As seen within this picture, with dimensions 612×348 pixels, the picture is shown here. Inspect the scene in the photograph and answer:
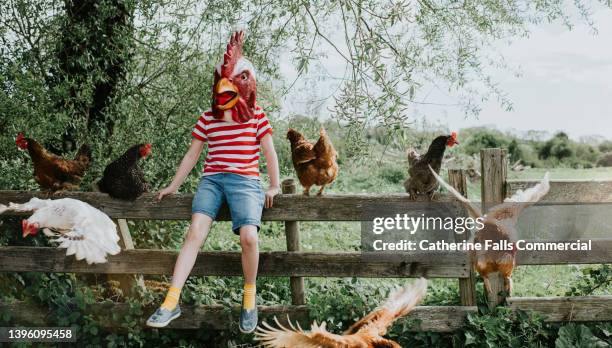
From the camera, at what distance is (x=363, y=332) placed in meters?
3.46

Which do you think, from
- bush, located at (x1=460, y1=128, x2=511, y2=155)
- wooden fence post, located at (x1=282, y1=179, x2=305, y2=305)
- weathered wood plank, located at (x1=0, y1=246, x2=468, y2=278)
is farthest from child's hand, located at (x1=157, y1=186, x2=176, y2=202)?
bush, located at (x1=460, y1=128, x2=511, y2=155)

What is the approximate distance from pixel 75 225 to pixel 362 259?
206cm

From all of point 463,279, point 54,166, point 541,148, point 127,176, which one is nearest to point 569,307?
point 463,279

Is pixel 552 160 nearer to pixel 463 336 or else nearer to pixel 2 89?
pixel 463 336

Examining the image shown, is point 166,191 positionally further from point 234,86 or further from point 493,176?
point 493,176

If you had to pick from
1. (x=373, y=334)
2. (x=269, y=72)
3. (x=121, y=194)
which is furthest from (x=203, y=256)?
(x=269, y=72)

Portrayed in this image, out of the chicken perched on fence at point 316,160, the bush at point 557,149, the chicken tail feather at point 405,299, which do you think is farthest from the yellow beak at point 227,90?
the bush at point 557,149

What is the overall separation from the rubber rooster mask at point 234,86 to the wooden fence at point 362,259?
0.74m

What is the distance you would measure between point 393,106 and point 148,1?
7.44 ft

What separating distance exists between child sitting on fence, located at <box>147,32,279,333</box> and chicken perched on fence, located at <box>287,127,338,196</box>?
19cm

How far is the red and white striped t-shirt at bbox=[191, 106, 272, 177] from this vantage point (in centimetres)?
353

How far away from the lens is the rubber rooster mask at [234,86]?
3410mm

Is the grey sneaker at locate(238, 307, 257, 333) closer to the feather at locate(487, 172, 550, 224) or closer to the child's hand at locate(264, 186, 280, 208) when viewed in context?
the child's hand at locate(264, 186, 280, 208)

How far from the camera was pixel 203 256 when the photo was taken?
4.05 meters
